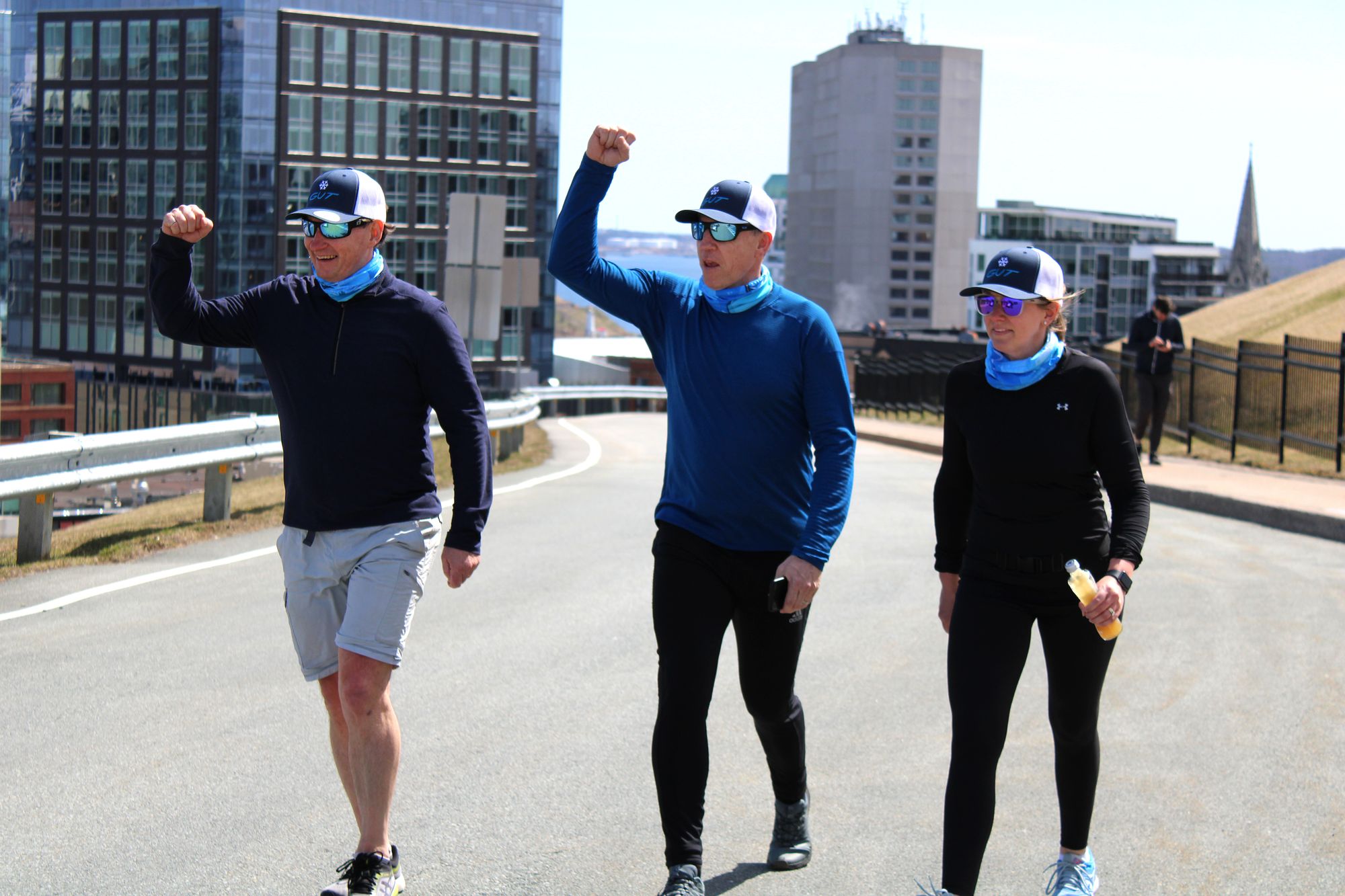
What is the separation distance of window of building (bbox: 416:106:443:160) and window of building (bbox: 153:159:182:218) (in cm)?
1685

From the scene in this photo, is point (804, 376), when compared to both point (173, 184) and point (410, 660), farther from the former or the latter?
point (173, 184)

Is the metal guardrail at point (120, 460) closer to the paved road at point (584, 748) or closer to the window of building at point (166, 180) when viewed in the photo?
the paved road at point (584, 748)

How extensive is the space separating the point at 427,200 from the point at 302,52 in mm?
12554

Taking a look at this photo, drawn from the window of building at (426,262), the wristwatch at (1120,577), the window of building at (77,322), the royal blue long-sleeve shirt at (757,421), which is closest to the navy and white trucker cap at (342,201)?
the royal blue long-sleeve shirt at (757,421)

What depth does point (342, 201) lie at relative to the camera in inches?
179

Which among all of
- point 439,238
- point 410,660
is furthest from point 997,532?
point 439,238

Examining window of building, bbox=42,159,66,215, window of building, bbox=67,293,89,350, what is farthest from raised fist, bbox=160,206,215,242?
window of building, bbox=42,159,66,215

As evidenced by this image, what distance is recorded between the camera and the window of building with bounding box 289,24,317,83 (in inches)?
4126

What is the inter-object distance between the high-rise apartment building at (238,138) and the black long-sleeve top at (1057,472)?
97641 millimetres

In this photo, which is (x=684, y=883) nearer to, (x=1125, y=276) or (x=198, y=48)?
(x=198, y=48)

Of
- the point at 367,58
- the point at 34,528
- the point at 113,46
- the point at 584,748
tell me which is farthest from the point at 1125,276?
the point at 584,748

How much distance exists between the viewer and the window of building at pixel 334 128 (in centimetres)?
10562

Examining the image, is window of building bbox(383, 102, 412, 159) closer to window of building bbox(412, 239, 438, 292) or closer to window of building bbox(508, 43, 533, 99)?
window of building bbox(412, 239, 438, 292)

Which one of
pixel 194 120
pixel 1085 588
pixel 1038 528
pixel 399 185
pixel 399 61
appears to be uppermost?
pixel 399 61
